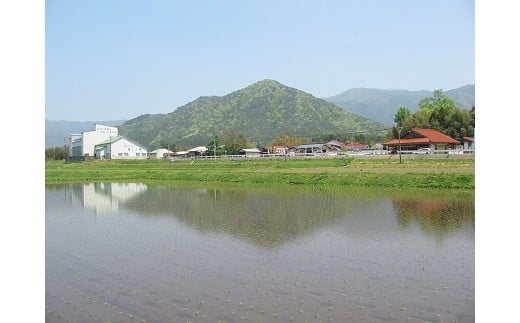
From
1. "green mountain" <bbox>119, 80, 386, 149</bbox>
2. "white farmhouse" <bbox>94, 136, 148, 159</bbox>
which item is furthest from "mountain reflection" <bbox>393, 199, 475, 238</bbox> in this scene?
"green mountain" <bbox>119, 80, 386, 149</bbox>

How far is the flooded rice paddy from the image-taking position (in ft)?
21.0

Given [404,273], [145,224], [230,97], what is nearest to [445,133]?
[145,224]

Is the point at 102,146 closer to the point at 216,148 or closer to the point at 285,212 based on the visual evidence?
the point at 216,148

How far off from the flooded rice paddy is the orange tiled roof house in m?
24.3

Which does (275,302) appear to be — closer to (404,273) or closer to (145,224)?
(404,273)

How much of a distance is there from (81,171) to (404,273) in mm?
37559

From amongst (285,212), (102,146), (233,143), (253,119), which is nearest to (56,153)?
(102,146)

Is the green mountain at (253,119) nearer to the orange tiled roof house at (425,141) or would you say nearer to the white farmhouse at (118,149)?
the white farmhouse at (118,149)

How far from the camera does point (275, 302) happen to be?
6.63m

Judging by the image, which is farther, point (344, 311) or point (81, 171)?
point (81, 171)

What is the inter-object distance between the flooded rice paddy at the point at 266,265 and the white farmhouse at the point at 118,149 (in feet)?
153

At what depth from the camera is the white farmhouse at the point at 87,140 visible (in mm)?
66500

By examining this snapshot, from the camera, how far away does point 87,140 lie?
6700 cm

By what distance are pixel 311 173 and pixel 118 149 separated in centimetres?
3962
